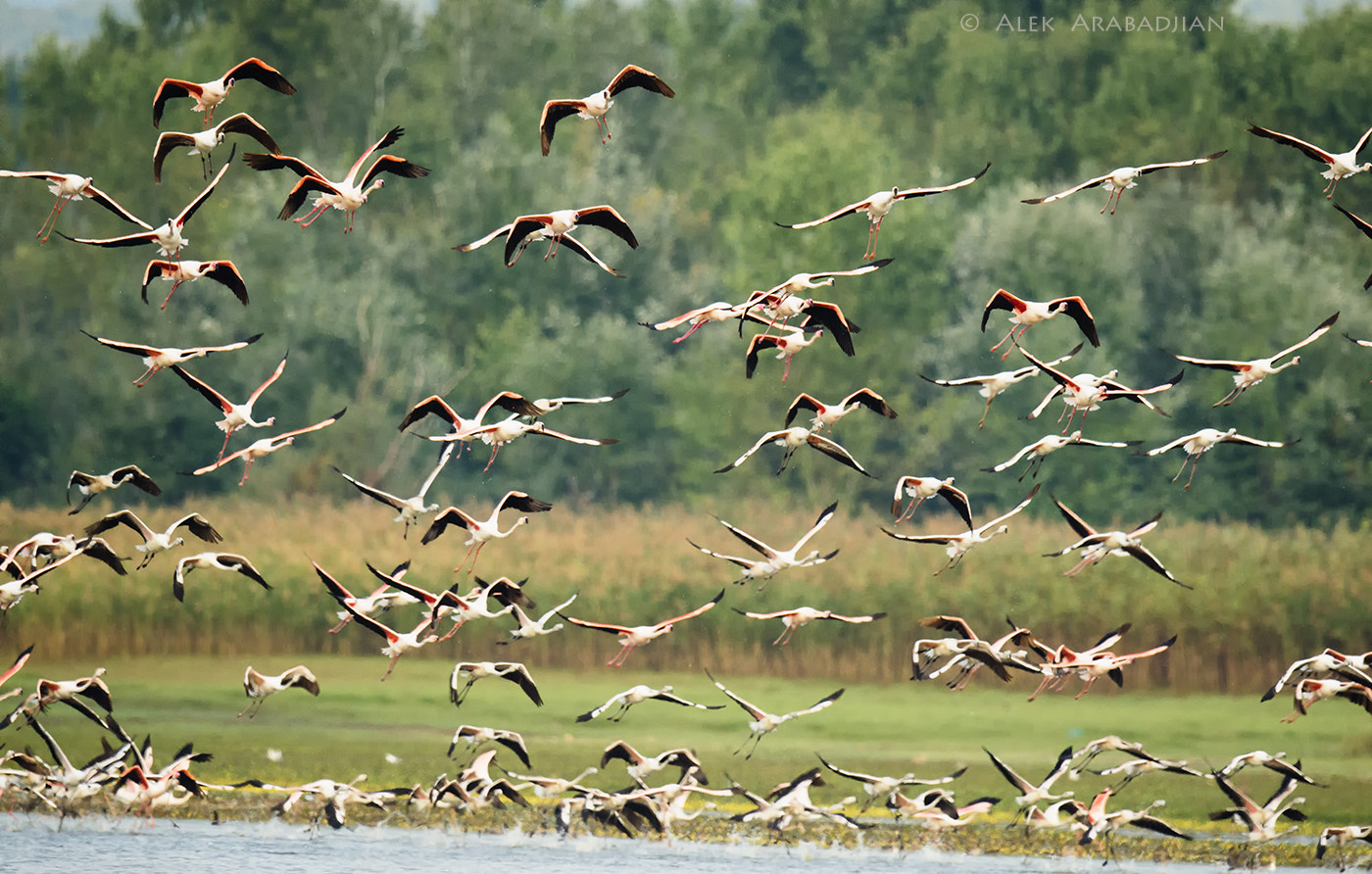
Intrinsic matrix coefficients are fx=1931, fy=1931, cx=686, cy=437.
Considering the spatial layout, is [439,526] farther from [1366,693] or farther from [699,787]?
[1366,693]

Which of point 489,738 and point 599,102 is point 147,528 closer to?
point 489,738

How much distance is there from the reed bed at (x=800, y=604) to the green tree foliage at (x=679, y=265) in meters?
16.0

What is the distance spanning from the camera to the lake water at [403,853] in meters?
21.8

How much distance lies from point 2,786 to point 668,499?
37.3 metres

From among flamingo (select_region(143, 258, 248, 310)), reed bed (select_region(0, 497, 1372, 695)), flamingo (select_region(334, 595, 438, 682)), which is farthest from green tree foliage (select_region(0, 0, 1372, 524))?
flamingo (select_region(143, 258, 248, 310))

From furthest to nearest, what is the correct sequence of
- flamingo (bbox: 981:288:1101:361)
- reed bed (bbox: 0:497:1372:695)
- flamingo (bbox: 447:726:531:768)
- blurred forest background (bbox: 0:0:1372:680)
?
blurred forest background (bbox: 0:0:1372:680) < reed bed (bbox: 0:497:1372:695) < flamingo (bbox: 447:726:531:768) < flamingo (bbox: 981:288:1101:361)

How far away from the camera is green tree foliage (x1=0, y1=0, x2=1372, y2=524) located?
54688mm

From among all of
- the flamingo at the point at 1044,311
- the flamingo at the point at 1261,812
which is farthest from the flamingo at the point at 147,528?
the flamingo at the point at 1261,812

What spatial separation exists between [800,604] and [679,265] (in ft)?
129

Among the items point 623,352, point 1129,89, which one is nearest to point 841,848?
point 623,352

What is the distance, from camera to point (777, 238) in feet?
178

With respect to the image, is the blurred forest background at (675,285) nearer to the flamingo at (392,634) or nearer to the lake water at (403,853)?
the lake water at (403,853)

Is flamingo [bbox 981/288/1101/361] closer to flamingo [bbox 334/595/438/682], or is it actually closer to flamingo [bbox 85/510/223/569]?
flamingo [bbox 334/595/438/682]

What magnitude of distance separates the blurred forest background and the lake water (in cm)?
1505
